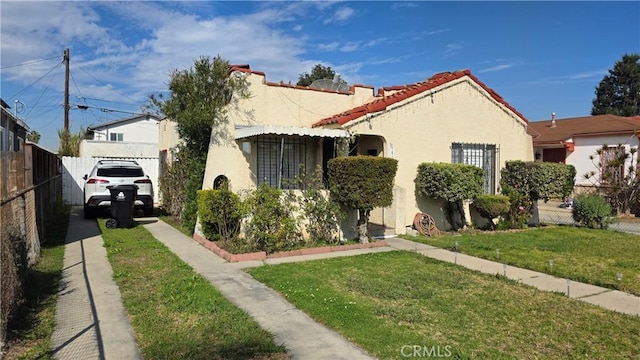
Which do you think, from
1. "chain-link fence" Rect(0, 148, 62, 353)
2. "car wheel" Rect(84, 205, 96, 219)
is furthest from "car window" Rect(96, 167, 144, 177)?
"chain-link fence" Rect(0, 148, 62, 353)

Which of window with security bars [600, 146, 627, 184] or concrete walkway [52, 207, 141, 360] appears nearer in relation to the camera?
concrete walkway [52, 207, 141, 360]

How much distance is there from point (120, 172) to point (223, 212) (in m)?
6.58

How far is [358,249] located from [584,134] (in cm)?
1737

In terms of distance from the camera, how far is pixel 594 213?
519 inches

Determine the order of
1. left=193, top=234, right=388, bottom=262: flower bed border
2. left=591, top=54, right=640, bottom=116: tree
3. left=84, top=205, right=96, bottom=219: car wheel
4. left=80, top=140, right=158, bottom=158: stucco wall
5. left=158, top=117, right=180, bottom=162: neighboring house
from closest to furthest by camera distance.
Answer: left=193, top=234, right=388, bottom=262: flower bed border < left=84, top=205, right=96, bottom=219: car wheel < left=158, top=117, right=180, bottom=162: neighboring house < left=80, top=140, right=158, bottom=158: stucco wall < left=591, top=54, right=640, bottom=116: tree

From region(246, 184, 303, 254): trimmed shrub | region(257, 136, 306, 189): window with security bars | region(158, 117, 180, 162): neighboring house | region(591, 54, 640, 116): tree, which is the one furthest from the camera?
region(591, 54, 640, 116): tree

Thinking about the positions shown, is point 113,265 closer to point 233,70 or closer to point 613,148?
point 233,70

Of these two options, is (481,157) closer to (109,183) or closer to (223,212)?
(223,212)

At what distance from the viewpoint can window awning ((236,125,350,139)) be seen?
9203 mm

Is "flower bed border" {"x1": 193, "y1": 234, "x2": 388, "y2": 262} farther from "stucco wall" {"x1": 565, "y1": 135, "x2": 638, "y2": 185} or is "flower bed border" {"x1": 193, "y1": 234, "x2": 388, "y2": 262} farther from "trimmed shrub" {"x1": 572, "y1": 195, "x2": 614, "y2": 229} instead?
"stucco wall" {"x1": 565, "y1": 135, "x2": 638, "y2": 185}

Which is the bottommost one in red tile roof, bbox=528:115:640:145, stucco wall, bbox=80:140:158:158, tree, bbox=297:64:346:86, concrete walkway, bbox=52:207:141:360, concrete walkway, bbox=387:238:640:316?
concrete walkway, bbox=387:238:640:316

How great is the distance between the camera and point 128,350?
4359 mm

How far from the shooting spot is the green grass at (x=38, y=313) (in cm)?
432

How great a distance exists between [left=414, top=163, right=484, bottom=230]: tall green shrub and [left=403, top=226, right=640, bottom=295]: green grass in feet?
3.73
